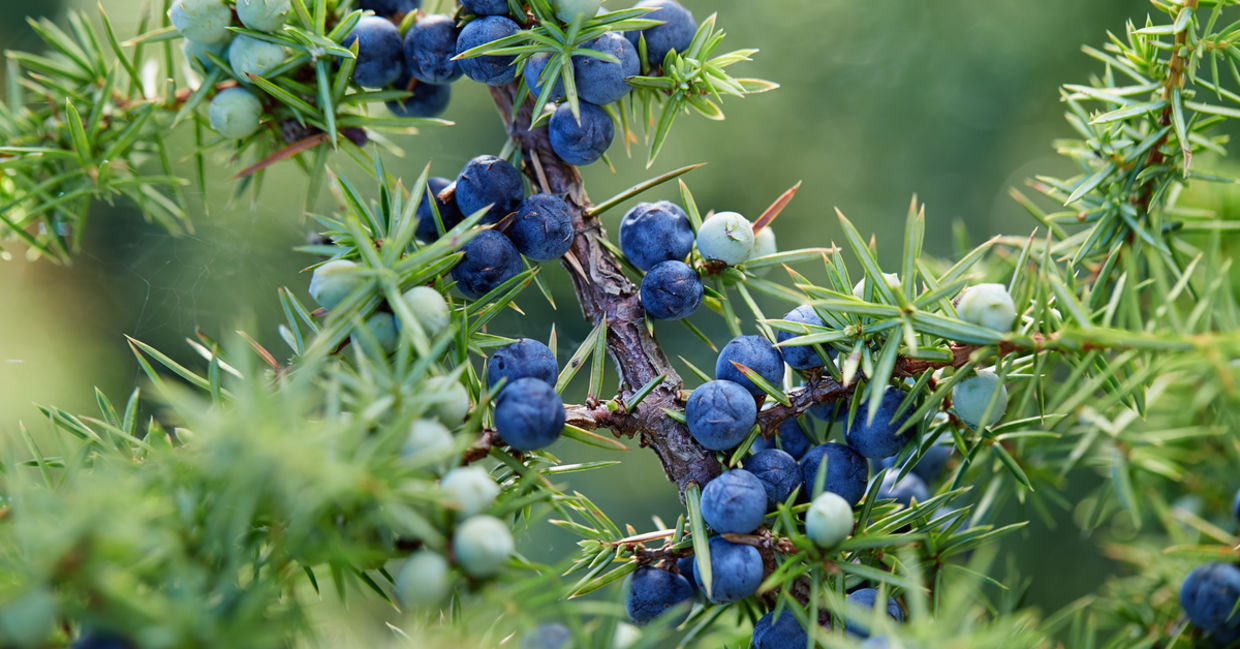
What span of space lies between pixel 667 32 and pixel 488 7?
4.4 inches

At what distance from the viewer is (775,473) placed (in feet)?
1.46

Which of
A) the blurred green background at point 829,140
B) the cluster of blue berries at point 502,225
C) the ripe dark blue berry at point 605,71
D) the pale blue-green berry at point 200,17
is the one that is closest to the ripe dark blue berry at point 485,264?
the cluster of blue berries at point 502,225

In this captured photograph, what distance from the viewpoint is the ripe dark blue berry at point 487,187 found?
0.49 meters

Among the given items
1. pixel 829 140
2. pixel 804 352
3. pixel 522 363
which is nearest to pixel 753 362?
pixel 804 352

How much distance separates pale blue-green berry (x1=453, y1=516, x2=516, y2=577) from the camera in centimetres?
32

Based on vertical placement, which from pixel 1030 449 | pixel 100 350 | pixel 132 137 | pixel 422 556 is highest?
pixel 132 137

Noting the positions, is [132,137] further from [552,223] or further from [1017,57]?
[1017,57]

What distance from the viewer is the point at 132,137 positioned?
0.57 metres

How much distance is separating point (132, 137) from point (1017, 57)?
120cm

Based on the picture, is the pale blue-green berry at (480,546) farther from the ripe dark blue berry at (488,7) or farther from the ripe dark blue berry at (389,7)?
the ripe dark blue berry at (389,7)

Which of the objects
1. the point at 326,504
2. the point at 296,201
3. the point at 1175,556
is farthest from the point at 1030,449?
the point at 296,201

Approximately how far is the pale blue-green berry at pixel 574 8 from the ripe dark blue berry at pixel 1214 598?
19.6 inches

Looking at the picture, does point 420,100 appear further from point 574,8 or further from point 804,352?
point 804,352

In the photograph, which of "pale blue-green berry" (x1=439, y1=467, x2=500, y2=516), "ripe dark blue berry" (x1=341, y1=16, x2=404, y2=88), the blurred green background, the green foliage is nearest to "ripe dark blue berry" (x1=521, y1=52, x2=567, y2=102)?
the green foliage
